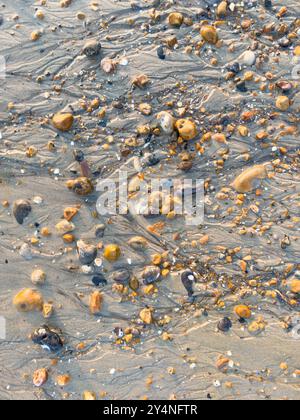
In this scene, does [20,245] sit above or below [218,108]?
below

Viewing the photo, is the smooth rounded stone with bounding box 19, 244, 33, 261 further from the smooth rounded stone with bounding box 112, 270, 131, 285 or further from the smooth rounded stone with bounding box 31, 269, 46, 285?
the smooth rounded stone with bounding box 112, 270, 131, 285

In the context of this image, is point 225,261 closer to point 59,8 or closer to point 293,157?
point 293,157

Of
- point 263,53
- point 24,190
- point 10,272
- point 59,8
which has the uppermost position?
point 59,8

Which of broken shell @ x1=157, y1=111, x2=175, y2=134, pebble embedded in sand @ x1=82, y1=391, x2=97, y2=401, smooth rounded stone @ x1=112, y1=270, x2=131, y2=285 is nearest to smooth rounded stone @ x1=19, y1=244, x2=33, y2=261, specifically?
smooth rounded stone @ x1=112, y1=270, x2=131, y2=285

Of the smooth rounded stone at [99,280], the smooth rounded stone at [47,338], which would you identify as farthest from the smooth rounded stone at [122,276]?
the smooth rounded stone at [47,338]

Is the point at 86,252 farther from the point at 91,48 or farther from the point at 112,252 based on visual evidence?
the point at 91,48

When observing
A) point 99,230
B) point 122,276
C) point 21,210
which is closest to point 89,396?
point 122,276
